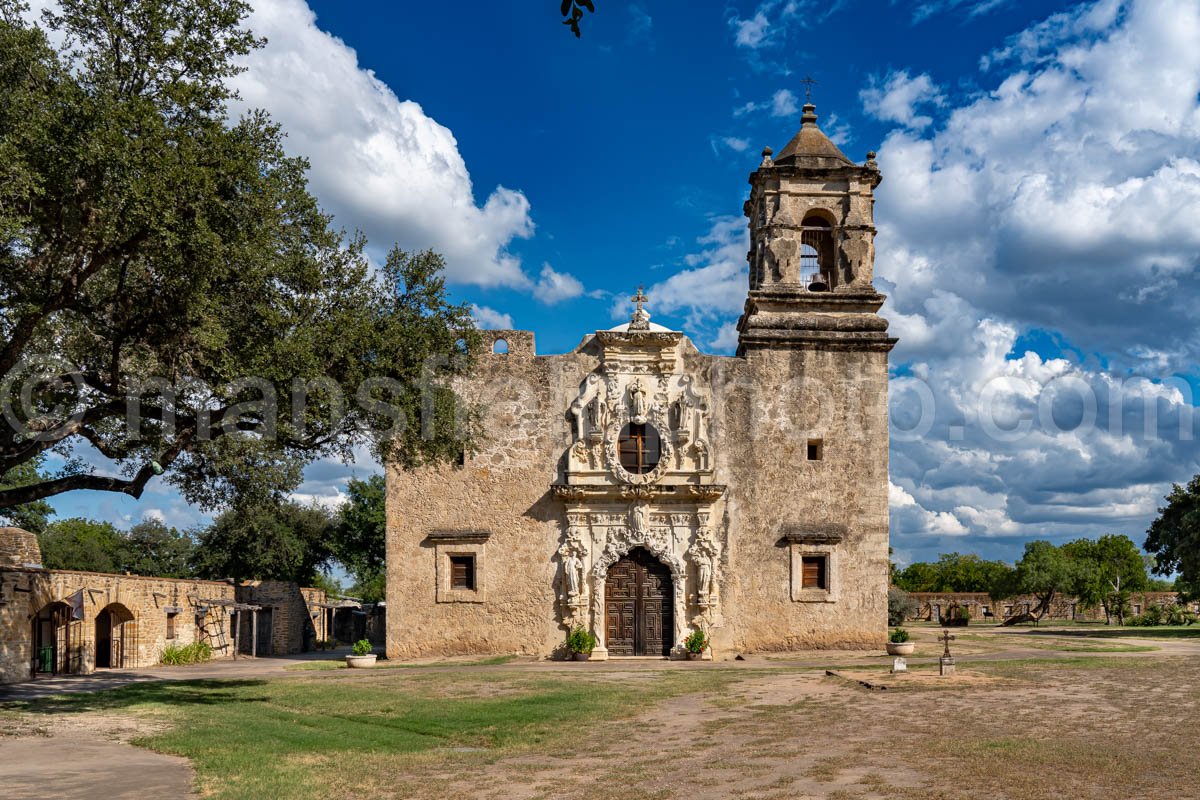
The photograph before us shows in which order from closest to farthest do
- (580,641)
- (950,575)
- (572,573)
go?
(580,641) → (572,573) → (950,575)

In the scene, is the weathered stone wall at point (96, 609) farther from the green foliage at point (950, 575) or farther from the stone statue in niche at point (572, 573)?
the green foliage at point (950, 575)

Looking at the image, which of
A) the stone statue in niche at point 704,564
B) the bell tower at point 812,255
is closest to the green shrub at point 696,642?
the stone statue in niche at point 704,564

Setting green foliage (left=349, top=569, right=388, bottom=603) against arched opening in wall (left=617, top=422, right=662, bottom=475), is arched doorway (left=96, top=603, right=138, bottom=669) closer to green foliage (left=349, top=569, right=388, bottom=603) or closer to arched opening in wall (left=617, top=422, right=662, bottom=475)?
arched opening in wall (left=617, top=422, right=662, bottom=475)

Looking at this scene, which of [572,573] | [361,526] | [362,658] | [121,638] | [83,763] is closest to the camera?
[83,763]

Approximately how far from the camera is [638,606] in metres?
24.0

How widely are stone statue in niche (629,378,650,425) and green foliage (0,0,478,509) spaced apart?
8.88m

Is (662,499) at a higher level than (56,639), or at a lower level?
higher

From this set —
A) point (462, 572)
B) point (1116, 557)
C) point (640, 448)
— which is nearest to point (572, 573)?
point (462, 572)

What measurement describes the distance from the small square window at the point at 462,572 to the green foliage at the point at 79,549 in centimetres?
2471

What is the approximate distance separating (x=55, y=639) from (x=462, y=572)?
937cm

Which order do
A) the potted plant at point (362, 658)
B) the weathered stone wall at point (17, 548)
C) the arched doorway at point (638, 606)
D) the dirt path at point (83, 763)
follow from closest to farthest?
the dirt path at point (83, 763), the weathered stone wall at point (17, 548), the potted plant at point (362, 658), the arched doorway at point (638, 606)

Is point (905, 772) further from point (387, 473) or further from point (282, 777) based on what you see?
point (387, 473)

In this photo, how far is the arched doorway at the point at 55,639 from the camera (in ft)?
73.8

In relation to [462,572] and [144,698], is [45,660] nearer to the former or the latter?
[144,698]
